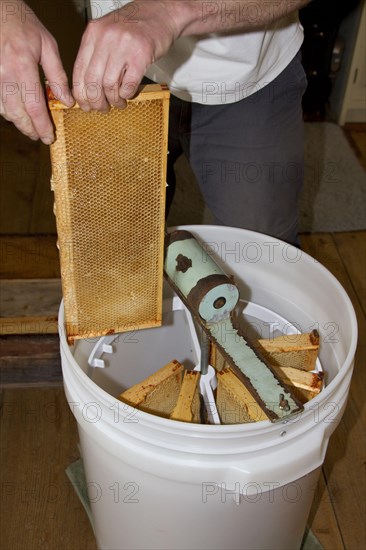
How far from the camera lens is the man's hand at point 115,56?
630 millimetres

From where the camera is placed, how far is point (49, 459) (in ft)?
4.03

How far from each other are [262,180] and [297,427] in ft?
1.40

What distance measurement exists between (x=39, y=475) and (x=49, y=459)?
4 cm

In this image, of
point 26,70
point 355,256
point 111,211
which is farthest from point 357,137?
point 26,70

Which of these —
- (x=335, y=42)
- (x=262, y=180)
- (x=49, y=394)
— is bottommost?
(x=49, y=394)

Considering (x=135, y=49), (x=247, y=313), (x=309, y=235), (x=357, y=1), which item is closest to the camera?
(x=135, y=49)

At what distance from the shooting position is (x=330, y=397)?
762 millimetres

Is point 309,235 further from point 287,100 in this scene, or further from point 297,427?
point 297,427

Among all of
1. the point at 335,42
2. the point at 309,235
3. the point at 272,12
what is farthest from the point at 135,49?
the point at 335,42

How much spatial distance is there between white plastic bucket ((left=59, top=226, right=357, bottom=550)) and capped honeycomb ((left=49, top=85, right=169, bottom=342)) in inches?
2.9

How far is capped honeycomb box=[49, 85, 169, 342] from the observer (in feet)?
2.28

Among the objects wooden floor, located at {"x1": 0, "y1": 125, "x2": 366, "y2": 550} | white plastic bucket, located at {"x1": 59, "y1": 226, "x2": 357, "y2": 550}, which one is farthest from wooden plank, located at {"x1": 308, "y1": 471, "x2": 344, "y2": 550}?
white plastic bucket, located at {"x1": 59, "y1": 226, "x2": 357, "y2": 550}

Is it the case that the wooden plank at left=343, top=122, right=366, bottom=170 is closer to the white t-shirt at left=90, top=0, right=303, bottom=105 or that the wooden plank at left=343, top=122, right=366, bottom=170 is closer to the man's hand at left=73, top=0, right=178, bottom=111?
the white t-shirt at left=90, top=0, right=303, bottom=105

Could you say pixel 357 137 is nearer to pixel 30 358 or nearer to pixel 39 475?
pixel 30 358
